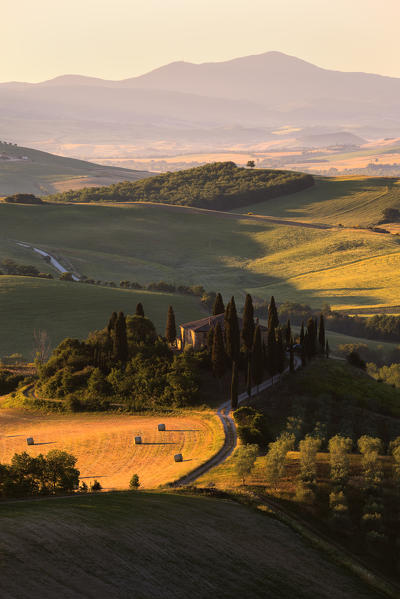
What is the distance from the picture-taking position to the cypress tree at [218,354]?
219 ft

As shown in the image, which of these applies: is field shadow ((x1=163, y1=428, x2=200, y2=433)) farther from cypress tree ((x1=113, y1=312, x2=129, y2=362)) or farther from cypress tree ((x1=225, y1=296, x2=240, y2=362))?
cypress tree ((x1=113, y1=312, x2=129, y2=362))

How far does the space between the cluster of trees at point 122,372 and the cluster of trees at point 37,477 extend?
2280cm

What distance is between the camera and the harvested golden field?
49781 millimetres

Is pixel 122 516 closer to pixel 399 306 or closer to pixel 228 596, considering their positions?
pixel 228 596

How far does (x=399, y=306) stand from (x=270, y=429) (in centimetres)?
9194

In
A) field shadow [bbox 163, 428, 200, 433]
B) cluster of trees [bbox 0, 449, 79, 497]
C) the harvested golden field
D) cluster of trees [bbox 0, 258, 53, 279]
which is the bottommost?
the harvested golden field

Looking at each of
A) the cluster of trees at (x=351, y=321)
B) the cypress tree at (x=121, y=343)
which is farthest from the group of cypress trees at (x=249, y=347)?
the cluster of trees at (x=351, y=321)

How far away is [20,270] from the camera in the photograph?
478 ft

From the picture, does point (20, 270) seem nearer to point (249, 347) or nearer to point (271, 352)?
point (249, 347)

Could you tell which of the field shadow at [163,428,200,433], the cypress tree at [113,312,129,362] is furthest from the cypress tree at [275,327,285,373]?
the field shadow at [163,428,200,433]

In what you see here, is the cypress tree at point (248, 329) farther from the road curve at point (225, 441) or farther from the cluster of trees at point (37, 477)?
the cluster of trees at point (37, 477)

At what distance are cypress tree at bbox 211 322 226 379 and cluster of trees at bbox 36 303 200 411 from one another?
2.21 meters

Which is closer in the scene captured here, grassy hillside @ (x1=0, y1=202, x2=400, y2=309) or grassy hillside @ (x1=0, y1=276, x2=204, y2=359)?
grassy hillside @ (x1=0, y1=276, x2=204, y2=359)

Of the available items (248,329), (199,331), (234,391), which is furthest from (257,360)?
(199,331)
